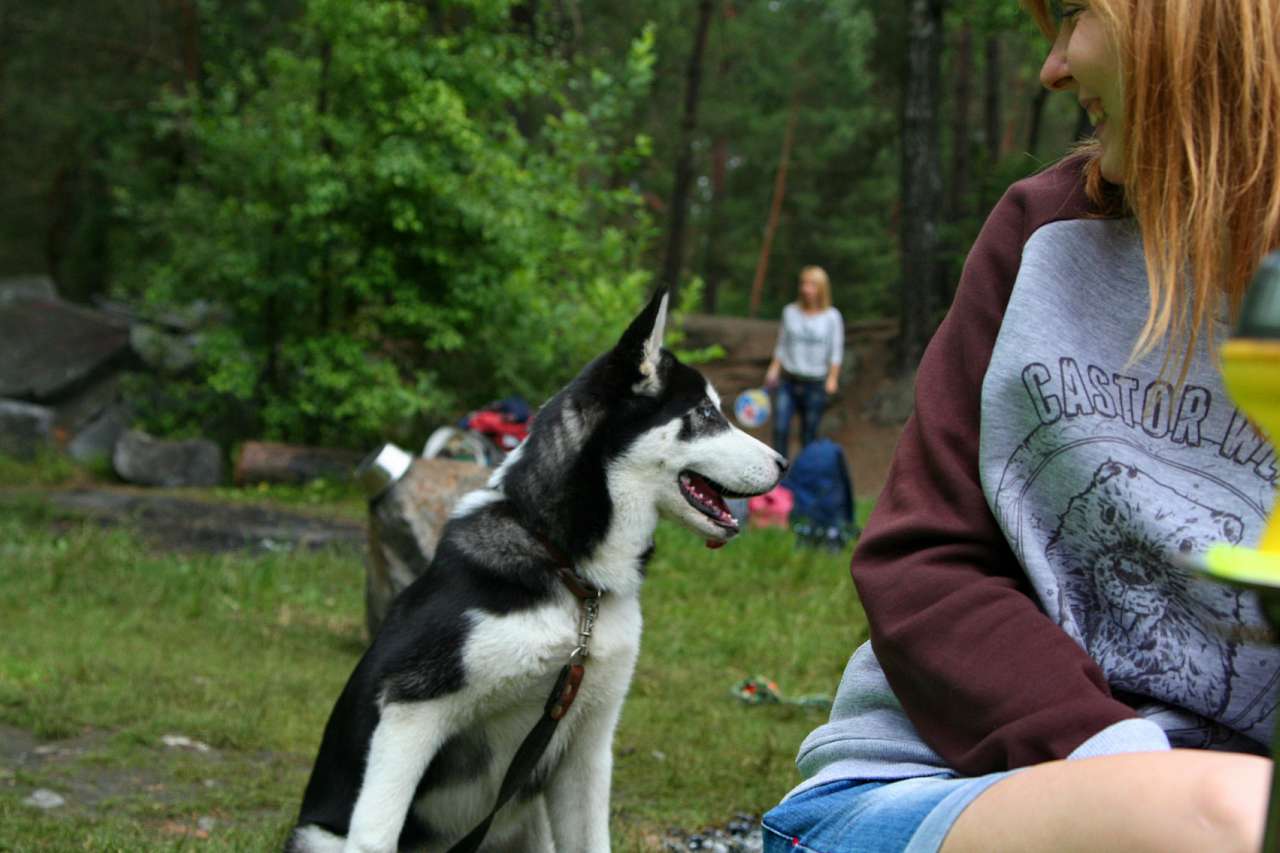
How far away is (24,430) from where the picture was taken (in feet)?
49.6

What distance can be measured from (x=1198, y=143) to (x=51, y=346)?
1752 centimetres

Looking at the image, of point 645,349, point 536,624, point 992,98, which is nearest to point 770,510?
point 645,349

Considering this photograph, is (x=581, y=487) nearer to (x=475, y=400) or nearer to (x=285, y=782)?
(x=285, y=782)

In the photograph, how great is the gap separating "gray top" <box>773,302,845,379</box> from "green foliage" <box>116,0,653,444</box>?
197cm

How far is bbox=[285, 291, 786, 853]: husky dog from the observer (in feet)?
10.8

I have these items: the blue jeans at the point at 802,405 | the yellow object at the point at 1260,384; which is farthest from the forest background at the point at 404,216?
the yellow object at the point at 1260,384

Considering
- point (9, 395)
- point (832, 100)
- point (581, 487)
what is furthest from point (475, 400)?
point (832, 100)

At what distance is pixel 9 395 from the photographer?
16328 mm

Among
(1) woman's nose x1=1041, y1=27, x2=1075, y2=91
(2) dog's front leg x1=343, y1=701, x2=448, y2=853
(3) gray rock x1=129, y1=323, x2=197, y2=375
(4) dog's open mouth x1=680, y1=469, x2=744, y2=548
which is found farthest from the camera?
(3) gray rock x1=129, y1=323, x2=197, y2=375

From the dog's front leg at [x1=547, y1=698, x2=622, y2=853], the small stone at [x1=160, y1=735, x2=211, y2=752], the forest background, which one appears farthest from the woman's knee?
the forest background

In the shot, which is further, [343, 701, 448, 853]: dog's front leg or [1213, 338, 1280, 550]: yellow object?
[343, 701, 448, 853]: dog's front leg

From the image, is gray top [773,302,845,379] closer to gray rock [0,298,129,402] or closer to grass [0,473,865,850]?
grass [0,473,865,850]

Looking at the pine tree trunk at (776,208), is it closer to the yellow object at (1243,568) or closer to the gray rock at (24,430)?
the gray rock at (24,430)

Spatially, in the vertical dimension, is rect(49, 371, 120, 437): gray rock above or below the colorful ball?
below
